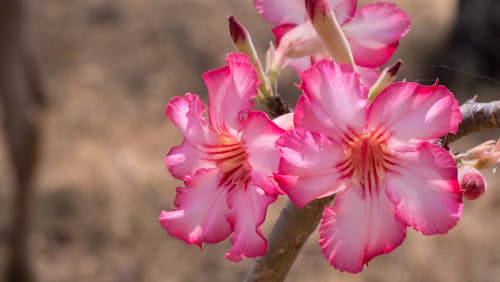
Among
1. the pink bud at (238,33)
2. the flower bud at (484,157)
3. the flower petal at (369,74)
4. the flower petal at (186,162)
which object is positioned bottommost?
the flower bud at (484,157)

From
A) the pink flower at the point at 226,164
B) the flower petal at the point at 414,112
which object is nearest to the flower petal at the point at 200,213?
the pink flower at the point at 226,164

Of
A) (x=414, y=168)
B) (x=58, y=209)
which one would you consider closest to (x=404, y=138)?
(x=414, y=168)

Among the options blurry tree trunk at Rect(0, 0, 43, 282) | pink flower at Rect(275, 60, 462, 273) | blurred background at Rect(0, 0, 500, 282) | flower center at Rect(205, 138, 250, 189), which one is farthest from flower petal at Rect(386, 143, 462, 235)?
blurry tree trunk at Rect(0, 0, 43, 282)

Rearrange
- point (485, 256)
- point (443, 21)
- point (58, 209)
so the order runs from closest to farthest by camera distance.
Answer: point (485, 256)
point (58, 209)
point (443, 21)

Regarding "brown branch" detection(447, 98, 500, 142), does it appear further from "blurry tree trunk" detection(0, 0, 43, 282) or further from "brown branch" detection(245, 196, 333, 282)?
"blurry tree trunk" detection(0, 0, 43, 282)

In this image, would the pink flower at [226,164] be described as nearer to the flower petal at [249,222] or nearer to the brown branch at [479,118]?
the flower petal at [249,222]

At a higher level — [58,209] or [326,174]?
[326,174]

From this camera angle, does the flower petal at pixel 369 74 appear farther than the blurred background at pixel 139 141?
No

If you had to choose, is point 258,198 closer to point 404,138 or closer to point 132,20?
point 404,138
